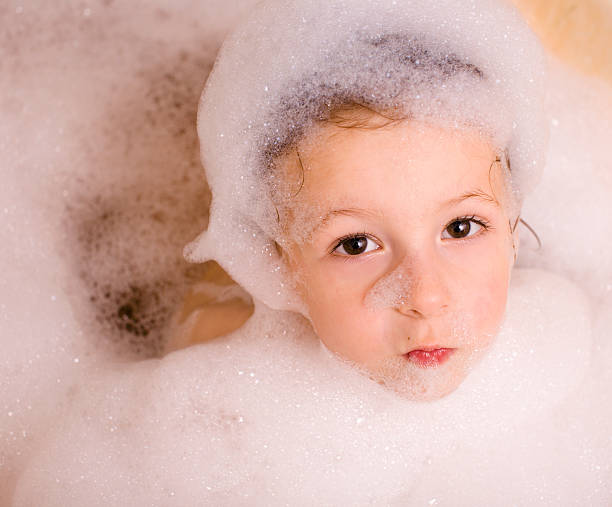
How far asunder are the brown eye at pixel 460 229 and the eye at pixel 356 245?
9 cm

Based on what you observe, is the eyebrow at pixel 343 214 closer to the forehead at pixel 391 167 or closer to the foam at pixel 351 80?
the forehead at pixel 391 167

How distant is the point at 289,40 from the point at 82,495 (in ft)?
2.43

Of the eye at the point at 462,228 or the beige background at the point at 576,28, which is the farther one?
the beige background at the point at 576,28

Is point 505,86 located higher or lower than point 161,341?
higher

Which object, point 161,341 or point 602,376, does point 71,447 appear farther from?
point 602,376

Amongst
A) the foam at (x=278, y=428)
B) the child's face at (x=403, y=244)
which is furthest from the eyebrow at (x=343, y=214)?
the foam at (x=278, y=428)

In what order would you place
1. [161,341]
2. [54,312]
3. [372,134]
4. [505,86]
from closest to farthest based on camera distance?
[372,134] → [505,86] → [54,312] → [161,341]

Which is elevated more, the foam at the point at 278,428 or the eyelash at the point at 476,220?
the eyelash at the point at 476,220

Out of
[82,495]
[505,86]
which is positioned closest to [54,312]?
[82,495]

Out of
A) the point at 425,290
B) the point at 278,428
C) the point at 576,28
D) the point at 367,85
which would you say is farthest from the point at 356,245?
the point at 576,28

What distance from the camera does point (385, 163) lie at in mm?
865

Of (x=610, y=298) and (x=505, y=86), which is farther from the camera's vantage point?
(x=610, y=298)

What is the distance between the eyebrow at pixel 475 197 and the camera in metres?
0.88

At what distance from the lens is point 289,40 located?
3.19 feet
